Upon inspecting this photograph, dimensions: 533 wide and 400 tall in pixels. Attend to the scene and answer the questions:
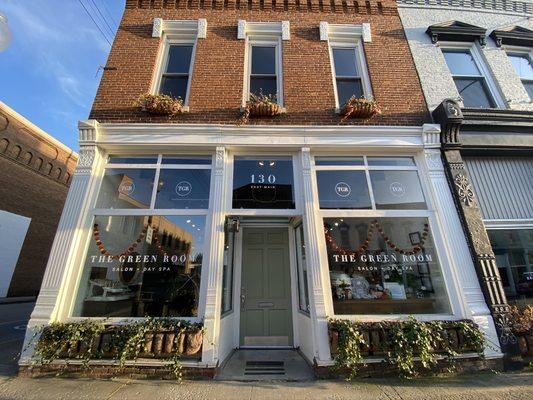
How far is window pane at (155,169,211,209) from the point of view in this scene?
5551mm

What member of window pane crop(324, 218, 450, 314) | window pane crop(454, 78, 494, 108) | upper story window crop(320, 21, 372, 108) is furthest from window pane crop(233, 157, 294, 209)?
window pane crop(454, 78, 494, 108)

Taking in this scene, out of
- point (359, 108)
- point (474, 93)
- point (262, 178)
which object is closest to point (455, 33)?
point (474, 93)

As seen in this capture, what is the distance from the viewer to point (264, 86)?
6.76 meters

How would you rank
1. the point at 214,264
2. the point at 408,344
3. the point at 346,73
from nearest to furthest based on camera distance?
the point at 408,344 → the point at 214,264 → the point at 346,73

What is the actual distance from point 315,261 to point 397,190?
2509 millimetres

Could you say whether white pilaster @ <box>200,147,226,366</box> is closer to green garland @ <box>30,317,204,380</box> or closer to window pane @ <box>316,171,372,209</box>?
green garland @ <box>30,317,204,380</box>

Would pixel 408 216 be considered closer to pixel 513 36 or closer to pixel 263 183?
→ pixel 263 183

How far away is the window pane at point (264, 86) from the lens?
667 cm

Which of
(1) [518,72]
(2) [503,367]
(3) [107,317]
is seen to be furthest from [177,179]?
(1) [518,72]

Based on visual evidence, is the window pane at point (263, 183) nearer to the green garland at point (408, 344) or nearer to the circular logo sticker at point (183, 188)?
the circular logo sticker at point (183, 188)

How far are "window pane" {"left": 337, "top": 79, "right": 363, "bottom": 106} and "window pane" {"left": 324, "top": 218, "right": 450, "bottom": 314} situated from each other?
3.21m

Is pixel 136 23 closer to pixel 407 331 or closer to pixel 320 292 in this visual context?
pixel 320 292

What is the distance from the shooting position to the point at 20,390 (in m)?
3.75

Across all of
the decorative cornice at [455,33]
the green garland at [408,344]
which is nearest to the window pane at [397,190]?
the green garland at [408,344]
